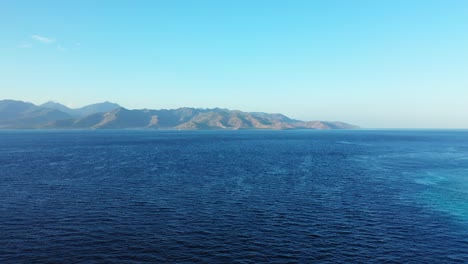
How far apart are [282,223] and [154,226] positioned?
87.6ft

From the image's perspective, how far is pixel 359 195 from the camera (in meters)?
92.5

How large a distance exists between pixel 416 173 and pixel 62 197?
132m

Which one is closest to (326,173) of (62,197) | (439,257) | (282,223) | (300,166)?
(300,166)

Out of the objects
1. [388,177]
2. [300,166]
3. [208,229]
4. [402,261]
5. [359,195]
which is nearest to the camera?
[402,261]

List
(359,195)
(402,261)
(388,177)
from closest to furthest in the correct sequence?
1. (402,261)
2. (359,195)
3. (388,177)

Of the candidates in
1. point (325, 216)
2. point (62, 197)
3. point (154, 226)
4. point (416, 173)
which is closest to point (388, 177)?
point (416, 173)

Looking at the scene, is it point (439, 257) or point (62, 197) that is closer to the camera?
point (439, 257)

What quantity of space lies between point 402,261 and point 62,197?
8141 cm

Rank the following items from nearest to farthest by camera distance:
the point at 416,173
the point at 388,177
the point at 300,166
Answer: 1. the point at 388,177
2. the point at 416,173
3. the point at 300,166

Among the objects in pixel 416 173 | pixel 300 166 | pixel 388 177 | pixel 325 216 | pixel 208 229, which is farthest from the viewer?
pixel 300 166

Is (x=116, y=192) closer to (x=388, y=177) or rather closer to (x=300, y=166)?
(x=300, y=166)

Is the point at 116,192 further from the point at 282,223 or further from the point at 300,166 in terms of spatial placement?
the point at 300,166

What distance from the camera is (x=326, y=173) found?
13125 centimetres

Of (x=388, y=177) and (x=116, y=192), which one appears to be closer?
(x=116, y=192)
